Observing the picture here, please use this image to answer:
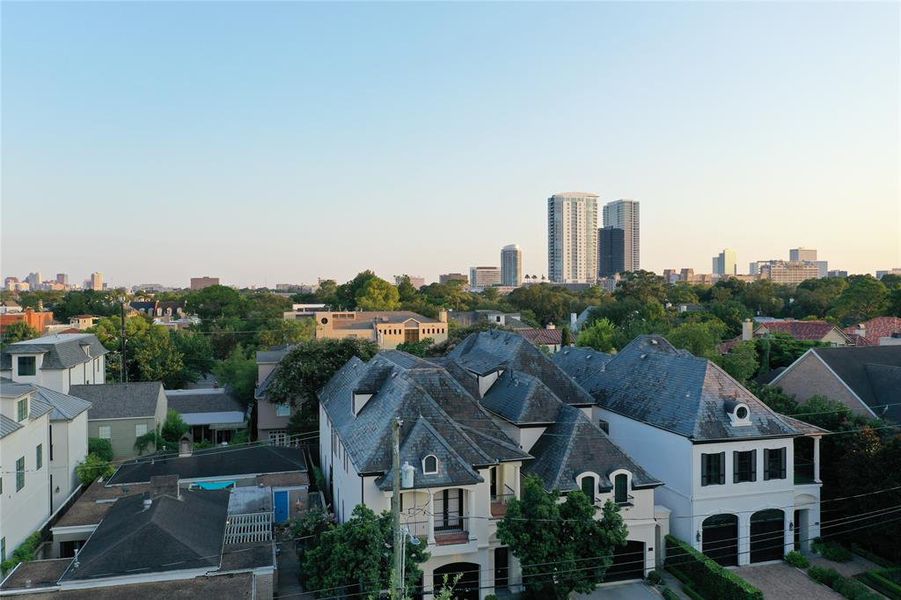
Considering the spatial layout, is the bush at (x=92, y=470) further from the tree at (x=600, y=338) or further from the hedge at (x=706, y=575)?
the tree at (x=600, y=338)

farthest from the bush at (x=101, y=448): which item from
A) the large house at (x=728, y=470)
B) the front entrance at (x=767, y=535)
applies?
the front entrance at (x=767, y=535)

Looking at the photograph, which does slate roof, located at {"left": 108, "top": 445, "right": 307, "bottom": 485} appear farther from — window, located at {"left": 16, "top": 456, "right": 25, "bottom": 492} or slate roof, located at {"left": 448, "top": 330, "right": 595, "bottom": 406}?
slate roof, located at {"left": 448, "top": 330, "right": 595, "bottom": 406}

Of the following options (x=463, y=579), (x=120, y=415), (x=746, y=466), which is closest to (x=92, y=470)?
(x=120, y=415)

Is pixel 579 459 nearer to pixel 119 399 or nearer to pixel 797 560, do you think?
pixel 797 560

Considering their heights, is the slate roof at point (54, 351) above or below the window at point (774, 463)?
above

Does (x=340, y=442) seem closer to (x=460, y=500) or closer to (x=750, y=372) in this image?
(x=460, y=500)

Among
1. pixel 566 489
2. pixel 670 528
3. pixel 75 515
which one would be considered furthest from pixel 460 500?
pixel 75 515
